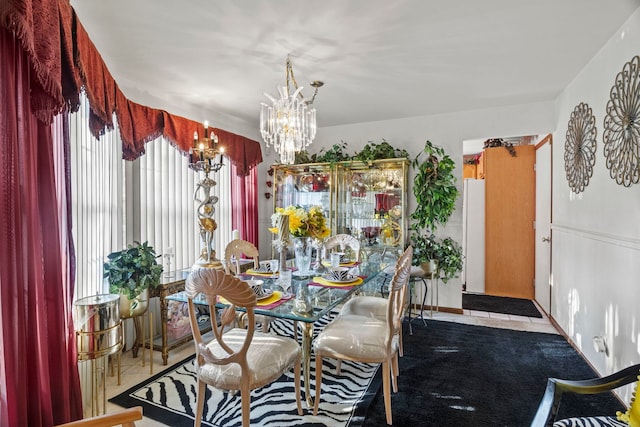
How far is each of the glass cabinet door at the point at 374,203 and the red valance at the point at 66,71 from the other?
2.37m

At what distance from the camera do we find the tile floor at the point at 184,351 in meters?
2.28

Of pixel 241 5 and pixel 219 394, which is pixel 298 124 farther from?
pixel 219 394

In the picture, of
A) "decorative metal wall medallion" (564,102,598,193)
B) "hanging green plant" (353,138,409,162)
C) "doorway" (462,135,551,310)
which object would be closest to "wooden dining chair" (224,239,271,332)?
"hanging green plant" (353,138,409,162)

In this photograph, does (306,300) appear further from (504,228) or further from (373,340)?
(504,228)

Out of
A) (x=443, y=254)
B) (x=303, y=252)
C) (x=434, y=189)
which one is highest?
(x=434, y=189)

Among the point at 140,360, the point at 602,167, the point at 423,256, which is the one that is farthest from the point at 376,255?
the point at 140,360

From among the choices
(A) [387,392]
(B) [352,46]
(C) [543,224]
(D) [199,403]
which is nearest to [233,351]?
(D) [199,403]

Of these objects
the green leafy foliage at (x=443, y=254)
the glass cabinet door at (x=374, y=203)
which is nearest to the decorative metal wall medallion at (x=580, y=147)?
the green leafy foliage at (x=443, y=254)

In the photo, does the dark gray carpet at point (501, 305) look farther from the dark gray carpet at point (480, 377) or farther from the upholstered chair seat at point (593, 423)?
the upholstered chair seat at point (593, 423)

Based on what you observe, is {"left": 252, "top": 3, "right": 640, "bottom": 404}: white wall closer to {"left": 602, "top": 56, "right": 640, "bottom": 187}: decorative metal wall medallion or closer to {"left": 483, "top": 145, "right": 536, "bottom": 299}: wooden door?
{"left": 602, "top": 56, "right": 640, "bottom": 187}: decorative metal wall medallion

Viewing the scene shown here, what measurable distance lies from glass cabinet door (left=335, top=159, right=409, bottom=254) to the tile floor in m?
1.04

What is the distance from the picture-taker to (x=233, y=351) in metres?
1.65

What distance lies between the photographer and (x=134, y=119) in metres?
2.69

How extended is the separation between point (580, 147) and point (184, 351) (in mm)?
3969
